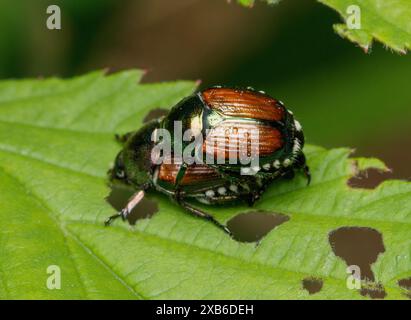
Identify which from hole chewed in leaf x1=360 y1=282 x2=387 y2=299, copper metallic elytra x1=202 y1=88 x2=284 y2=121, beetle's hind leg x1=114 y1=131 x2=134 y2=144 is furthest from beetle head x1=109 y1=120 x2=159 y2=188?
hole chewed in leaf x1=360 y1=282 x2=387 y2=299

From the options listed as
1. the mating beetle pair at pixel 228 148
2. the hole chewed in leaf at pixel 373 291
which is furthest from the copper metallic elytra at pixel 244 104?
the hole chewed in leaf at pixel 373 291

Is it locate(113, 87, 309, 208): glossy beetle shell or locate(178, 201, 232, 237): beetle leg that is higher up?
locate(113, 87, 309, 208): glossy beetle shell

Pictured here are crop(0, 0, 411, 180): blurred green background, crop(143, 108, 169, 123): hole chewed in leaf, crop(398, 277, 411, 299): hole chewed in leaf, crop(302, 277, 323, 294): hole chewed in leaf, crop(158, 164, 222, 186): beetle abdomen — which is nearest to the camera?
crop(398, 277, 411, 299): hole chewed in leaf

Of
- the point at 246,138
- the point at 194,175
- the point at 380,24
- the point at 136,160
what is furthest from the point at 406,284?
the point at 136,160

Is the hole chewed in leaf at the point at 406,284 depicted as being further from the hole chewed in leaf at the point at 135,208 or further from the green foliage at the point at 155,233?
the hole chewed in leaf at the point at 135,208

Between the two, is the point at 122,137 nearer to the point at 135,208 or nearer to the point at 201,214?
the point at 135,208

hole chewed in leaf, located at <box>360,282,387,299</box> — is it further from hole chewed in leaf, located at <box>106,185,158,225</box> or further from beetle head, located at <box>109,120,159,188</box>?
beetle head, located at <box>109,120,159,188</box>
